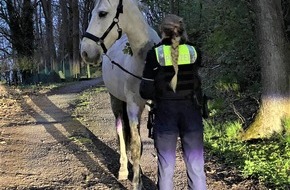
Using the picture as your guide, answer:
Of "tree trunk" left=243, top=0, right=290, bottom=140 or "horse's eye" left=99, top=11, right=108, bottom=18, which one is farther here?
"tree trunk" left=243, top=0, right=290, bottom=140

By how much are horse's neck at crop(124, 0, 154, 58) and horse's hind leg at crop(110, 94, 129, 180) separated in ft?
5.09

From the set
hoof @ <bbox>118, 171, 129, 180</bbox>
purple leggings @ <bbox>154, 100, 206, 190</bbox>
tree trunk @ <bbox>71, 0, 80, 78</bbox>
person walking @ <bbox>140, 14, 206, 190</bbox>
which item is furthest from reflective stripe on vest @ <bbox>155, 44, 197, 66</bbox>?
tree trunk @ <bbox>71, 0, 80, 78</bbox>

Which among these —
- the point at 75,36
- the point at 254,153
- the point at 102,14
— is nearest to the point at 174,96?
the point at 102,14

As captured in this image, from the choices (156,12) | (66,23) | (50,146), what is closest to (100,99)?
(156,12)

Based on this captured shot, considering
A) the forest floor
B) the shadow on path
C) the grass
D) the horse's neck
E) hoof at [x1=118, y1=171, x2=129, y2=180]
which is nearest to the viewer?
the horse's neck

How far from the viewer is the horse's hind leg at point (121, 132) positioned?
576cm

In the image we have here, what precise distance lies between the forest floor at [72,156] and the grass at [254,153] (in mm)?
162

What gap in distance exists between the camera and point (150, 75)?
3.58 metres

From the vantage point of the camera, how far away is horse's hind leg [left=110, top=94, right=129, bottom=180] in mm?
5762

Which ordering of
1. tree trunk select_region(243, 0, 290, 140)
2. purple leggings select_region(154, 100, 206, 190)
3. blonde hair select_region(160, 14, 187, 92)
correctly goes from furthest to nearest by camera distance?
tree trunk select_region(243, 0, 290, 140), purple leggings select_region(154, 100, 206, 190), blonde hair select_region(160, 14, 187, 92)

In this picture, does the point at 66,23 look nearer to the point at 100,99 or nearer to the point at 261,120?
the point at 100,99

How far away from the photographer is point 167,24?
3.50m

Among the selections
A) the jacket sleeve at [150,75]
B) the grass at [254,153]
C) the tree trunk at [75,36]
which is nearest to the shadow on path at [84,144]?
the grass at [254,153]

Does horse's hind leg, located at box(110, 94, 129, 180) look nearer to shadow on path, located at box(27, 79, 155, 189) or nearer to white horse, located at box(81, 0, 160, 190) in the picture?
shadow on path, located at box(27, 79, 155, 189)
